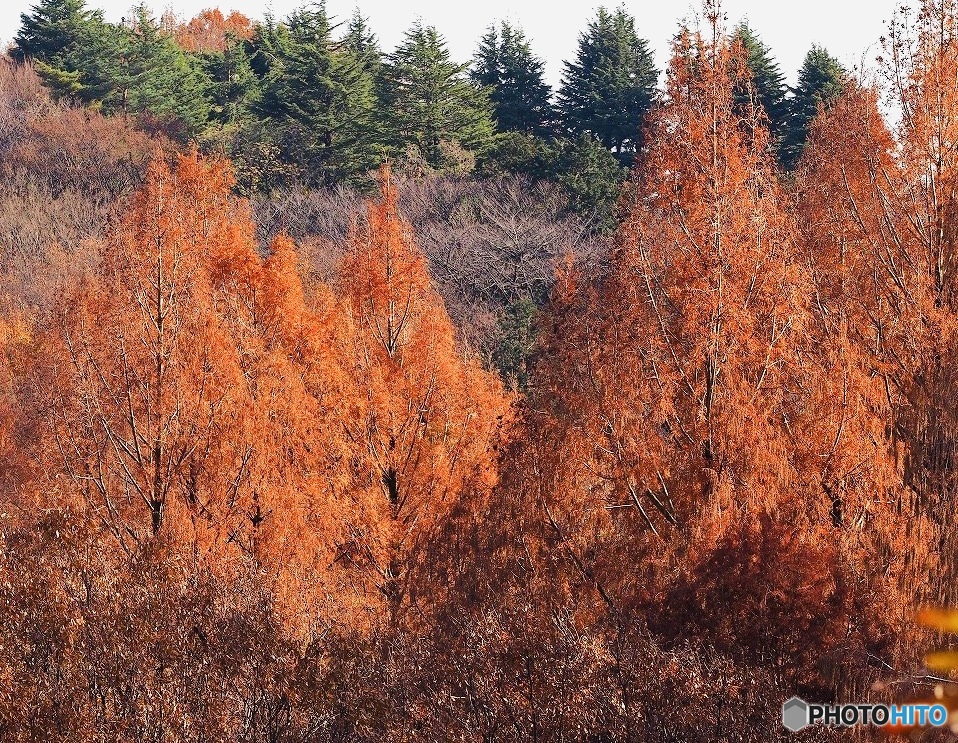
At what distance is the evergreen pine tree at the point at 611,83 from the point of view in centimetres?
4809

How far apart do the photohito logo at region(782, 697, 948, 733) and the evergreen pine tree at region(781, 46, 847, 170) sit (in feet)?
124

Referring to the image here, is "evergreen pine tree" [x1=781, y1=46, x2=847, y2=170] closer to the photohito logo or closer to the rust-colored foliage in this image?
the photohito logo

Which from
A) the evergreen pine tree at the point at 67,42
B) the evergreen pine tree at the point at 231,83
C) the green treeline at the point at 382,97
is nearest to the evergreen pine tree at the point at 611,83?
the green treeline at the point at 382,97

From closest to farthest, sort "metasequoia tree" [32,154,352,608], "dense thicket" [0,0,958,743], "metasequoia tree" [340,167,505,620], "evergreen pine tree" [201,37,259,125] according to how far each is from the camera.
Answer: "dense thicket" [0,0,958,743] < "metasequoia tree" [32,154,352,608] < "metasequoia tree" [340,167,505,620] < "evergreen pine tree" [201,37,259,125]

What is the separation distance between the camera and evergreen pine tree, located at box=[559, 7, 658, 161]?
48094mm

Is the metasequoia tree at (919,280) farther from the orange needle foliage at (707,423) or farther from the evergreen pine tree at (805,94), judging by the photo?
the evergreen pine tree at (805,94)

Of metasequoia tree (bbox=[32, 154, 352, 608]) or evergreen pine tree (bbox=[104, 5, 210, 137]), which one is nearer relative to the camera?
metasequoia tree (bbox=[32, 154, 352, 608])

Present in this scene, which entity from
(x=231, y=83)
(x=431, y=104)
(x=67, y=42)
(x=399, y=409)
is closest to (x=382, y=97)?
(x=431, y=104)

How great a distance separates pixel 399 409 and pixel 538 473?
3519 mm

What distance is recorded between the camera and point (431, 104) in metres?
47.3

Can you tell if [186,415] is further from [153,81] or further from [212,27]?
[212,27]

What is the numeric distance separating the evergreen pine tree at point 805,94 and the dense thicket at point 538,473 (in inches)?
790

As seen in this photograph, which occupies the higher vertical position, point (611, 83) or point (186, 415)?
point (611, 83)

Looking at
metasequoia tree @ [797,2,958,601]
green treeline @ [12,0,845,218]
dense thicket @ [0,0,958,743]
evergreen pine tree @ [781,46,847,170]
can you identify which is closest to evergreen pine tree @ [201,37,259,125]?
green treeline @ [12,0,845,218]
